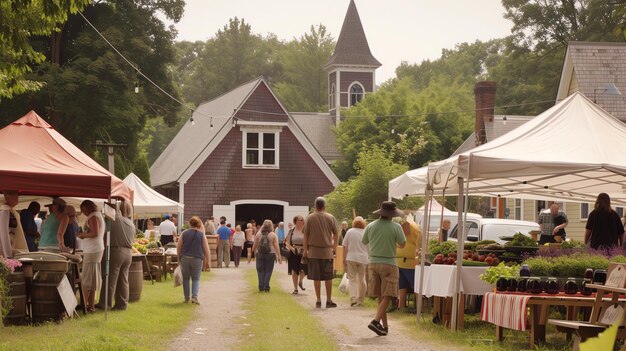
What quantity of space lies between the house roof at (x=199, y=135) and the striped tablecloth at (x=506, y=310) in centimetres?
3642

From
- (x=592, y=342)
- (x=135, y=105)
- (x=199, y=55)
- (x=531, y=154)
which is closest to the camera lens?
(x=592, y=342)

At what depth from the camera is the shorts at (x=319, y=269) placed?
61.8 feet

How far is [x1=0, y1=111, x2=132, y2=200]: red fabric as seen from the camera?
14836 mm

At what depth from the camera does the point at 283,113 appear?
50875 mm

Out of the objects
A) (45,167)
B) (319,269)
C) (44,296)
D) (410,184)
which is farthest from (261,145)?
(44,296)

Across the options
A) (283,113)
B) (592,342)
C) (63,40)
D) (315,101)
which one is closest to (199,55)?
(315,101)

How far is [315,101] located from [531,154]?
271 ft

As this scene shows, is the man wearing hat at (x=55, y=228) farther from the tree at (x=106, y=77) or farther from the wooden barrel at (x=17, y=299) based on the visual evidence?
the tree at (x=106, y=77)

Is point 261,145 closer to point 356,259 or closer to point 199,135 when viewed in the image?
point 199,135

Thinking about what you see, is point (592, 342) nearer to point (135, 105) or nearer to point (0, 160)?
point (0, 160)

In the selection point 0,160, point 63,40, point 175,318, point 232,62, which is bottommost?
point 175,318

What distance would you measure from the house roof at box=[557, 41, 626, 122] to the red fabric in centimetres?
2363

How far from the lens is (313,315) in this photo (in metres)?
17.4

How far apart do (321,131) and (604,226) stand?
160ft
